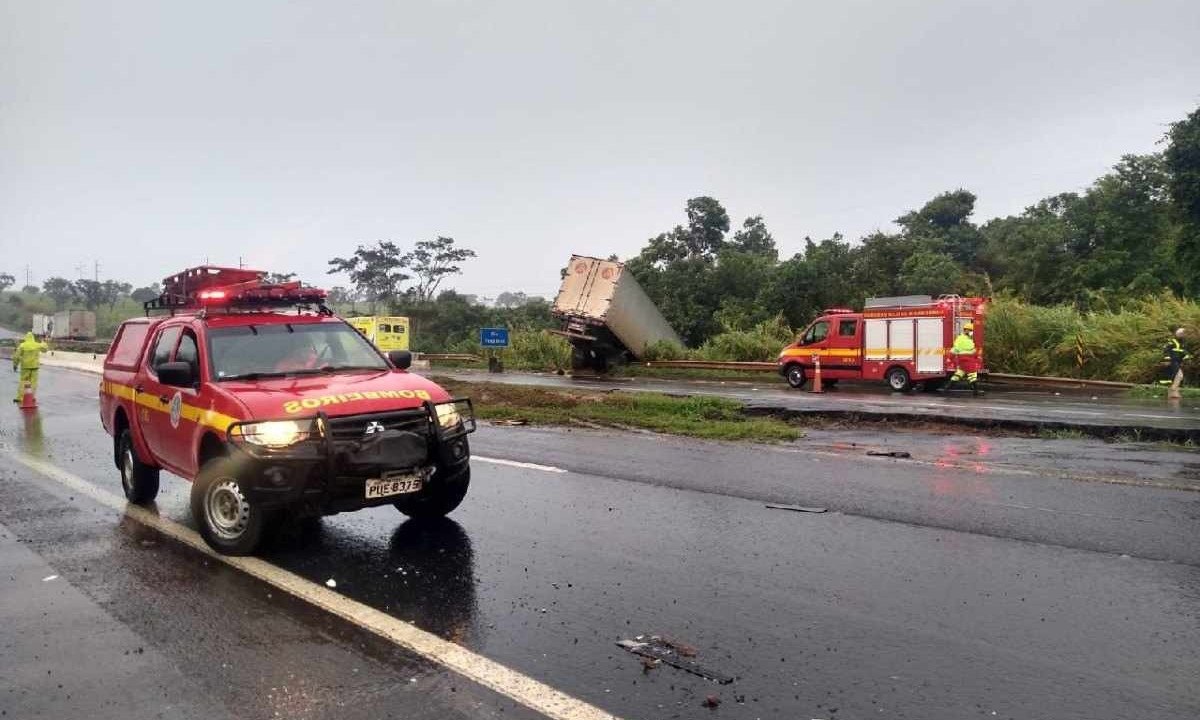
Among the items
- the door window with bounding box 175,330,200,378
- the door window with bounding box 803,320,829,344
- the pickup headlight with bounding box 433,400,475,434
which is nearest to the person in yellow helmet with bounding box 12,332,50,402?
the door window with bounding box 175,330,200,378

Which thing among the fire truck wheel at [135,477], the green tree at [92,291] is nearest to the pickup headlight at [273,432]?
the fire truck wheel at [135,477]

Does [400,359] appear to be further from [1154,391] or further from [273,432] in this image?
[1154,391]

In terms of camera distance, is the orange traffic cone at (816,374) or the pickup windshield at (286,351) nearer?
the pickup windshield at (286,351)

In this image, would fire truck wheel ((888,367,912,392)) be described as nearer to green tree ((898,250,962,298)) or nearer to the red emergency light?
green tree ((898,250,962,298))

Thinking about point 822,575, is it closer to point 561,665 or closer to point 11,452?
point 561,665

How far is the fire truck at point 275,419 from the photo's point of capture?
5.82 meters

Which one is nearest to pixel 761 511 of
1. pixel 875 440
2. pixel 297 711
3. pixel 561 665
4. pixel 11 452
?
pixel 561 665

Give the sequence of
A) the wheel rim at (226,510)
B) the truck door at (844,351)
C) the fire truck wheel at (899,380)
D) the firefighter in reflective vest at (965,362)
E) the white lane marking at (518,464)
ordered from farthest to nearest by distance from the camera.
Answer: the truck door at (844,351) → the fire truck wheel at (899,380) → the firefighter in reflective vest at (965,362) → the white lane marking at (518,464) → the wheel rim at (226,510)

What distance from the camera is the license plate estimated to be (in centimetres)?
595

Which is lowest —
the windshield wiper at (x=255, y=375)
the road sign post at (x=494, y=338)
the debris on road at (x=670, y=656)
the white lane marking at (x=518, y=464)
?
the debris on road at (x=670, y=656)

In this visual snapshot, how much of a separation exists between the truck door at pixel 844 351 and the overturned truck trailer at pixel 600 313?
7992mm

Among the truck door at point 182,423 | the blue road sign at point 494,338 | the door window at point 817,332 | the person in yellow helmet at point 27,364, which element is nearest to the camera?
the truck door at point 182,423

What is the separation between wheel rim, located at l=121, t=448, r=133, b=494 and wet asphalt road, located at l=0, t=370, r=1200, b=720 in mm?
356

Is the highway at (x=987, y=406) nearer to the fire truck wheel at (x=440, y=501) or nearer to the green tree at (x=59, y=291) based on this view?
the fire truck wheel at (x=440, y=501)
